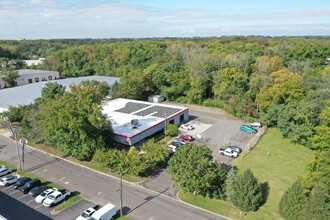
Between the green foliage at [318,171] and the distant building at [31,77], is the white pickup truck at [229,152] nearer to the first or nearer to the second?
the green foliage at [318,171]

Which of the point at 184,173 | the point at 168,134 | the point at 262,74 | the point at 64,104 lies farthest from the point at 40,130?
the point at 262,74

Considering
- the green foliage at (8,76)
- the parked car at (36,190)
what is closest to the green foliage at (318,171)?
the parked car at (36,190)

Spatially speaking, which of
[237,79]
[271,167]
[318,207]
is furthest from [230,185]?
[237,79]

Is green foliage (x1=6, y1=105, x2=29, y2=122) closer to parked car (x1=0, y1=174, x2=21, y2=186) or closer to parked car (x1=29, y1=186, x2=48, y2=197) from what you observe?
parked car (x1=0, y1=174, x2=21, y2=186)

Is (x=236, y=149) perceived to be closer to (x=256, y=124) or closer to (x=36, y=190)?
(x=256, y=124)

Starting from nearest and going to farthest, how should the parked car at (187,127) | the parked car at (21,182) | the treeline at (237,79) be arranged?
the parked car at (21,182)
the treeline at (237,79)
the parked car at (187,127)

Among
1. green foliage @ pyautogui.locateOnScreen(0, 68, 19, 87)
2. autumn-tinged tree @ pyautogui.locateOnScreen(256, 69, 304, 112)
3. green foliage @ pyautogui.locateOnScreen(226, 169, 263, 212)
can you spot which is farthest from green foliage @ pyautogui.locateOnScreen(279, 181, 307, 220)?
green foliage @ pyautogui.locateOnScreen(0, 68, 19, 87)
